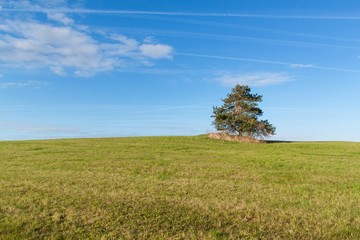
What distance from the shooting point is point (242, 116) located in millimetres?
50188

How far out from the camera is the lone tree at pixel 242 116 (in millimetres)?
49875

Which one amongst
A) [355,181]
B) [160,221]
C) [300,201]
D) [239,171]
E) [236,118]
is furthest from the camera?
[236,118]

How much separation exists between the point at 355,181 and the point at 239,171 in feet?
17.4

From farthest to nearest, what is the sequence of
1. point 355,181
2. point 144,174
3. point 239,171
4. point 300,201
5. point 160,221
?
point 239,171 → point 144,174 → point 355,181 → point 300,201 → point 160,221

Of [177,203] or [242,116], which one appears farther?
[242,116]

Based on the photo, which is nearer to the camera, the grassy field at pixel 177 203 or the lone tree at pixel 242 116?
the grassy field at pixel 177 203

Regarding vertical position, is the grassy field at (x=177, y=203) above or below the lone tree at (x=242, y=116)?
below

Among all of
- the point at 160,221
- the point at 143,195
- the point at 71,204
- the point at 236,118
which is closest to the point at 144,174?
the point at 143,195

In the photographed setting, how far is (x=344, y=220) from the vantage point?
8.80m

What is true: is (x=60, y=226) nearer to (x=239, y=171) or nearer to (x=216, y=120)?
(x=239, y=171)

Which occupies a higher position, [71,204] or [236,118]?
[236,118]

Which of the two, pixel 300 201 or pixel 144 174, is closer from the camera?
pixel 300 201

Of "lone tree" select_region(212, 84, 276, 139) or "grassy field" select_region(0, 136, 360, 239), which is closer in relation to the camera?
"grassy field" select_region(0, 136, 360, 239)

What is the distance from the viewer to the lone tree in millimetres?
49875
